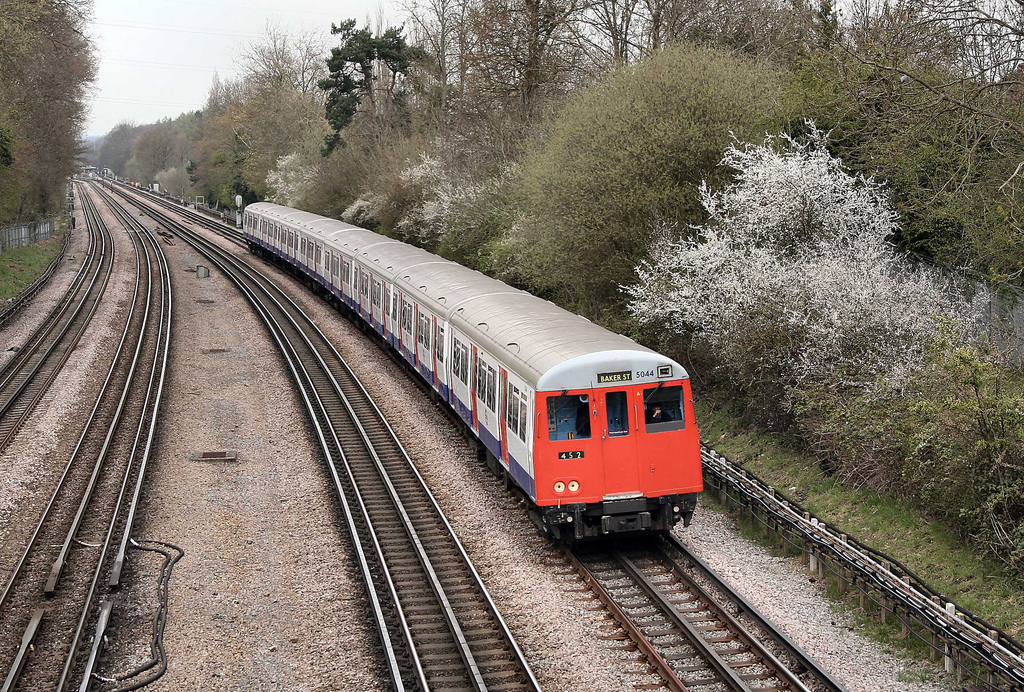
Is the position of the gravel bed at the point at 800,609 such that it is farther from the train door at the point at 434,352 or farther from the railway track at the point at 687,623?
the train door at the point at 434,352

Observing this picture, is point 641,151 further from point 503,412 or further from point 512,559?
point 512,559

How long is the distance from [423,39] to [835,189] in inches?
1530

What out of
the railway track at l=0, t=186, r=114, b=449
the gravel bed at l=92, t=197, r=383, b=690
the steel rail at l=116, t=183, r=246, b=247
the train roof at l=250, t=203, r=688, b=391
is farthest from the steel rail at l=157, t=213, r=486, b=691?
the steel rail at l=116, t=183, r=246, b=247

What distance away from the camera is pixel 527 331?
14.3 m

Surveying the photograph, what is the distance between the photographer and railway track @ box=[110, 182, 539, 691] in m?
10.0

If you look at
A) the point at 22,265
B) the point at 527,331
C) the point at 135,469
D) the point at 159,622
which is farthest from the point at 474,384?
the point at 22,265

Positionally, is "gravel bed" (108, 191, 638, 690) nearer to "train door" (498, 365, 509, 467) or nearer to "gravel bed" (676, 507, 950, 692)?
"train door" (498, 365, 509, 467)

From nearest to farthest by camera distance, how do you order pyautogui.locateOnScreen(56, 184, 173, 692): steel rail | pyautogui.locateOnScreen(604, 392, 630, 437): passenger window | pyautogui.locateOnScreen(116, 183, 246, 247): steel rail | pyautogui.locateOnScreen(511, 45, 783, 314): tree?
pyautogui.locateOnScreen(56, 184, 173, 692): steel rail, pyautogui.locateOnScreen(604, 392, 630, 437): passenger window, pyautogui.locateOnScreen(511, 45, 783, 314): tree, pyautogui.locateOnScreen(116, 183, 246, 247): steel rail

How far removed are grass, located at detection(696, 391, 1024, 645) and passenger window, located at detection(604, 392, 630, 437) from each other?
11.3ft

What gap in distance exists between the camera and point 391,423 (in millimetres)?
19906

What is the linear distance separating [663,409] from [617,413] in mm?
625

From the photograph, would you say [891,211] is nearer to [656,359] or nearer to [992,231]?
[992,231]

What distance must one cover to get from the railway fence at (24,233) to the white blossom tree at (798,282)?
120 ft

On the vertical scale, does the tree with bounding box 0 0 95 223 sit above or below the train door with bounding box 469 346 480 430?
above
